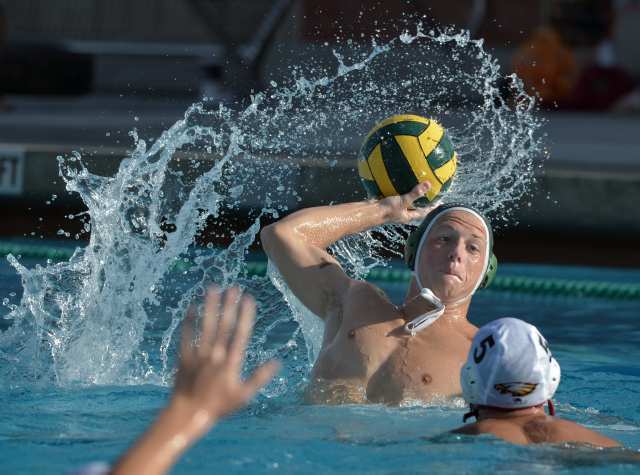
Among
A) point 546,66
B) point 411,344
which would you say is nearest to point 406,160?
point 411,344

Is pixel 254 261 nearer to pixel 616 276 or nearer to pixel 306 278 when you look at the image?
pixel 616 276

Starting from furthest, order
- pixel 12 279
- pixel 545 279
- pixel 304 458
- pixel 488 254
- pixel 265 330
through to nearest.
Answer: pixel 545 279 → pixel 12 279 → pixel 265 330 → pixel 488 254 → pixel 304 458

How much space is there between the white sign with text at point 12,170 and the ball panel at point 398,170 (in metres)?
3.48

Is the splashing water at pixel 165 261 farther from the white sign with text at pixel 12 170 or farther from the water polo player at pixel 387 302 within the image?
the white sign with text at pixel 12 170

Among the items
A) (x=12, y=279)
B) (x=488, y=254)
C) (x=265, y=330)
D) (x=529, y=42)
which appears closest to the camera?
(x=488, y=254)

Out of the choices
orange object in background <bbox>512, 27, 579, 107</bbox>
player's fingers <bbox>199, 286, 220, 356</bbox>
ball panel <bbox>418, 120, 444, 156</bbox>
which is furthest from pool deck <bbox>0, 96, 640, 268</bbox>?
player's fingers <bbox>199, 286, 220, 356</bbox>

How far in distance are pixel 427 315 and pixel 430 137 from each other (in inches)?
24.5

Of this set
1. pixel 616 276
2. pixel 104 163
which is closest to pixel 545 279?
pixel 616 276

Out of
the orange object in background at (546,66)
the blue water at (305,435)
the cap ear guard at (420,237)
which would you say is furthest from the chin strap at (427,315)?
the orange object in background at (546,66)

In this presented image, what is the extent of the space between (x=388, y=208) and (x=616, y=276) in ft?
9.66

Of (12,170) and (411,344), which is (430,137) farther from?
(12,170)

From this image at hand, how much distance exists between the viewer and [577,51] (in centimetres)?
1305

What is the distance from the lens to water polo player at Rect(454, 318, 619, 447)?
2.45 metres

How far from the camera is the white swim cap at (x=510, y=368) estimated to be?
2443mm
